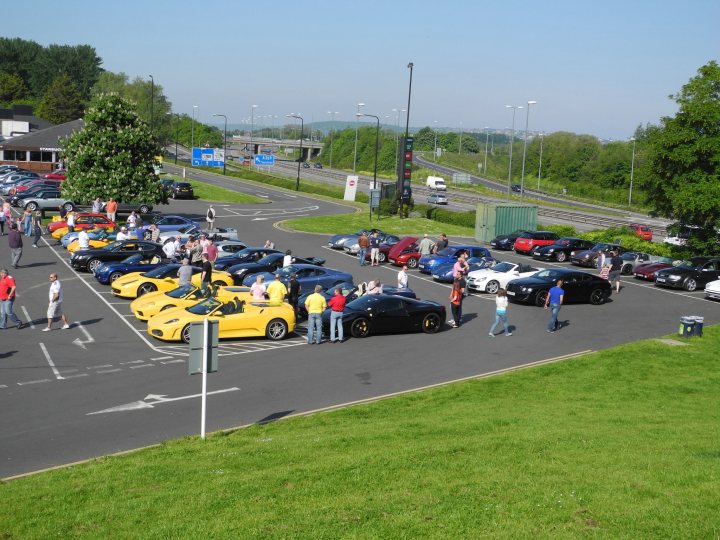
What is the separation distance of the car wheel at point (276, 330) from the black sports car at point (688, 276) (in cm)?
1901

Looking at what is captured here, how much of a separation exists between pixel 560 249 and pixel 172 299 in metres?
23.8

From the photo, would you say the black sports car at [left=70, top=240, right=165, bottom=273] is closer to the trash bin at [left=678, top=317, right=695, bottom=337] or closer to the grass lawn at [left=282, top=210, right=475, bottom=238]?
the grass lawn at [left=282, top=210, right=475, bottom=238]

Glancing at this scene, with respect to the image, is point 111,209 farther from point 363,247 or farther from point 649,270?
point 649,270

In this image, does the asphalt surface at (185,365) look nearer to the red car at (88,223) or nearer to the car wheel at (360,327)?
the car wheel at (360,327)

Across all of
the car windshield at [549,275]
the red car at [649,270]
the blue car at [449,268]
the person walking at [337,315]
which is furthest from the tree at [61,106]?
the person walking at [337,315]

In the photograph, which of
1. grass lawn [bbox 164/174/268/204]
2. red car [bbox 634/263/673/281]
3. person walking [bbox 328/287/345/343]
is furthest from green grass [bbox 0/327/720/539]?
grass lawn [bbox 164/174/268/204]

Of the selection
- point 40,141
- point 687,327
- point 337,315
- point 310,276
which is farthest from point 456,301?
point 40,141

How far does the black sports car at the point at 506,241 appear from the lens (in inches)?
1758

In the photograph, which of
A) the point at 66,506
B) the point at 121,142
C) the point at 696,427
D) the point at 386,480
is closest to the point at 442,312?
the point at 696,427

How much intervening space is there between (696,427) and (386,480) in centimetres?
649

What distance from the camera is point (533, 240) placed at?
141 feet

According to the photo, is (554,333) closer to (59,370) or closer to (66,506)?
(59,370)

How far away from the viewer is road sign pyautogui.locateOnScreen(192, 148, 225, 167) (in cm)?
9131

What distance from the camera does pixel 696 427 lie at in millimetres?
13695
